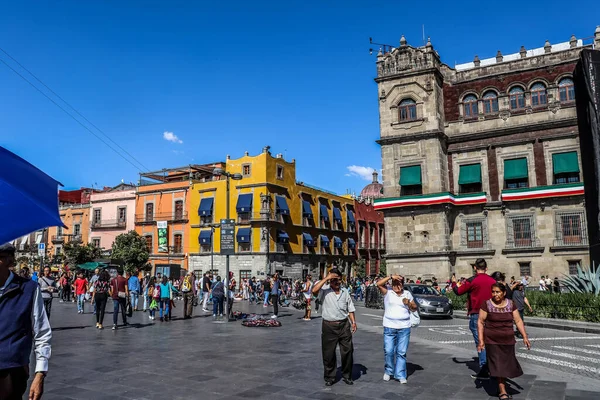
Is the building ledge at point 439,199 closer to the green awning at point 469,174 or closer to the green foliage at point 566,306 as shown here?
the green awning at point 469,174

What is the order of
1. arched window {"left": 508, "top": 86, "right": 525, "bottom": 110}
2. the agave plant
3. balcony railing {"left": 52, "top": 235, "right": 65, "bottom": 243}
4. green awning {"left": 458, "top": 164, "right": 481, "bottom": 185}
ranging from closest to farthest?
the agave plant, arched window {"left": 508, "top": 86, "right": 525, "bottom": 110}, green awning {"left": 458, "top": 164, "right": 481, "bottom": 185}, balcony railing {"left": 52, "top": 235, "right": 65, "bottom": 243}

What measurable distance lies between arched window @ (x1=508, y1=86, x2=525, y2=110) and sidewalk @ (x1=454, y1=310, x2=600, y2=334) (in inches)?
762

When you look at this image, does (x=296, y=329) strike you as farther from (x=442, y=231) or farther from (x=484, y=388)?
(x=442, y=231)

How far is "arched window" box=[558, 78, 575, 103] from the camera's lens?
103 ft

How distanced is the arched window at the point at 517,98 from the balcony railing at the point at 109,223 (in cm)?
3856

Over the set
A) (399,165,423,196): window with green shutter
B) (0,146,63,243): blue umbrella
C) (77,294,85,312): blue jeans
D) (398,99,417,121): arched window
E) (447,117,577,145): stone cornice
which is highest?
(398,99,417,121): arched window

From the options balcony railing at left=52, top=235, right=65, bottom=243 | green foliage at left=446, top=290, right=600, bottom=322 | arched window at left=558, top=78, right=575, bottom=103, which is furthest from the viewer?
balcony railing at left=52, top=235, right=65, bottom=243

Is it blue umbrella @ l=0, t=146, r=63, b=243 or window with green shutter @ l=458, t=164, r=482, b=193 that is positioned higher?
window with green shutter @ l=458, t=164, r=482, b=193

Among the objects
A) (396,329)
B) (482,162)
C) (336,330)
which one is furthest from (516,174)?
(336,330)

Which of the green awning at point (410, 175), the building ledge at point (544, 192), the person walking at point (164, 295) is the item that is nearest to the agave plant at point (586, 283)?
the building ledge at point (544, 192)

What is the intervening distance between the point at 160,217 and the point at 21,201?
159 ft

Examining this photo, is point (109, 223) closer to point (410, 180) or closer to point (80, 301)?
point (80, 301)

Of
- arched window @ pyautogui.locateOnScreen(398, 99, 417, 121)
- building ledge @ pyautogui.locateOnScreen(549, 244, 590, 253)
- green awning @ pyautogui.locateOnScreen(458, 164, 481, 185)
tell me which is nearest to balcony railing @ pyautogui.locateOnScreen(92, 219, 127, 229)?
arched window @ pyautogui.locateOnScreen(398, 99, 417, 121)

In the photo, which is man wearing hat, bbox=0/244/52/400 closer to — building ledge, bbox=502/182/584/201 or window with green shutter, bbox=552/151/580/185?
building ledge, bbox=502/182/584/201
